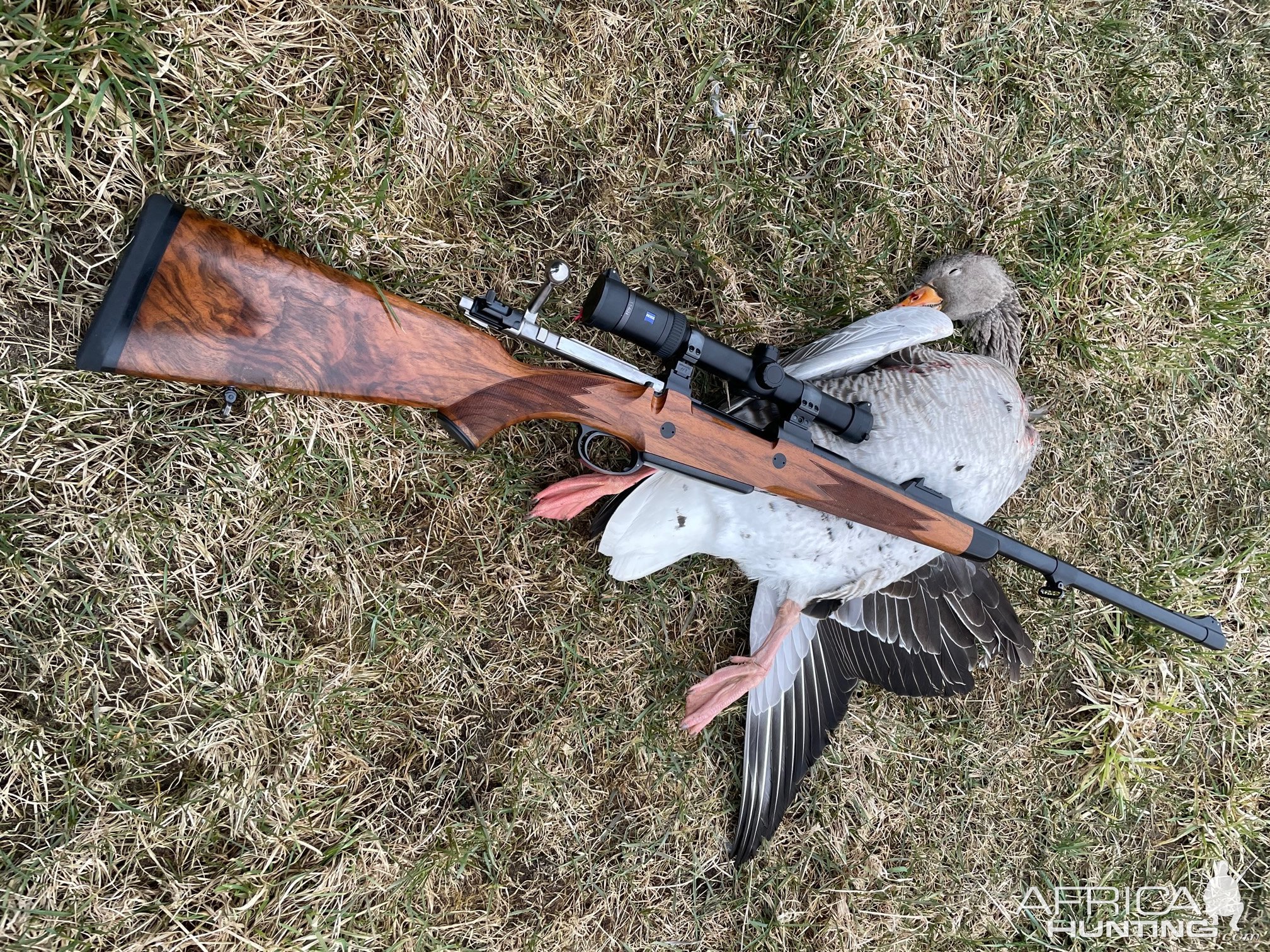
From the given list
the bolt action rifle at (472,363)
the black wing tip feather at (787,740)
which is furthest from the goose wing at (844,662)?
the bolt action rifle at (472,363)

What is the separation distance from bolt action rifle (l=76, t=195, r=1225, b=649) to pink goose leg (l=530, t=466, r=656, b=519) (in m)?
0.21

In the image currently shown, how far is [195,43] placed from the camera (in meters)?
2.08

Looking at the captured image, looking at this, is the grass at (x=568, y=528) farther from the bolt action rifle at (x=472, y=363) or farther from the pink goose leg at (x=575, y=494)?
the bolt action rifle at (x=472, y=363)

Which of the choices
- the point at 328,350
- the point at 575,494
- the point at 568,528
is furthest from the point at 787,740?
the point at 328,350

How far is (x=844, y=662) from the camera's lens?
9.92 ft

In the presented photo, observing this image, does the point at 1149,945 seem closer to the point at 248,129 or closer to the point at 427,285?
the point at 427,285

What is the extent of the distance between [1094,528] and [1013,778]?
3.88ft

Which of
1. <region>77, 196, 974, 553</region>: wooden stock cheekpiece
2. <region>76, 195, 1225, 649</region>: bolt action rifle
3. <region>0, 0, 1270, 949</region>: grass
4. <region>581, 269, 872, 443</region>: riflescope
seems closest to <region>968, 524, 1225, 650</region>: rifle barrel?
<region>76, 195, 1225, 649</region>: bolt action rifle

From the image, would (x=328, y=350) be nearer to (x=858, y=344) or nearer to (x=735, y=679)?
(x=858, y=344)

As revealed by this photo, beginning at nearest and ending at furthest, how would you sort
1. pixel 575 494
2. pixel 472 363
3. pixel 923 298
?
pixel 472 363 < pixel 575 494 < pixel 923 298

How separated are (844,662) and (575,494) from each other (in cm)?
132

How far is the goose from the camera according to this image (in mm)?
2646

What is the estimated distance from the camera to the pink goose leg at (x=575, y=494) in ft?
8.23

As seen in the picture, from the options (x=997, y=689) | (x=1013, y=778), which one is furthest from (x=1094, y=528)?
(x=1013, y=778)
